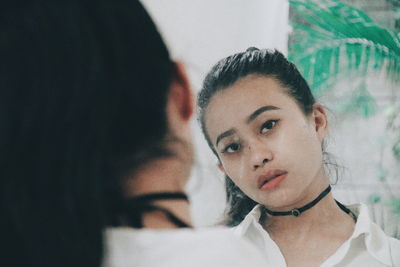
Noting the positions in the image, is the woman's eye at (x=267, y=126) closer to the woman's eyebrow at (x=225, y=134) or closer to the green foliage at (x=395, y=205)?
the woman's eyebrow at (x=225, y=134)

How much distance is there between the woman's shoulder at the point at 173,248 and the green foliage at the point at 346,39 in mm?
704

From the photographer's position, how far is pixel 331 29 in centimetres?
112

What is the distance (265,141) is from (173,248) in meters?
0.53

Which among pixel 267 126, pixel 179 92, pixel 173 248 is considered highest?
pixel 179 92

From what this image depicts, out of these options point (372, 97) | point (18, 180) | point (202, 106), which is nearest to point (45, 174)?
point (18, 180)

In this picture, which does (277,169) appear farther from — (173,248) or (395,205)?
(173,248)

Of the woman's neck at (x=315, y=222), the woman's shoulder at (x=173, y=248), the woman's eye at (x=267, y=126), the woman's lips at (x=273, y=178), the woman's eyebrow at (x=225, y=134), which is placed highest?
the woman's shoulder at (x=173, y=248)

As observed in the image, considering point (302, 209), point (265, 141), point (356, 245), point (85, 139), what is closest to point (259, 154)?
point (265, 141)

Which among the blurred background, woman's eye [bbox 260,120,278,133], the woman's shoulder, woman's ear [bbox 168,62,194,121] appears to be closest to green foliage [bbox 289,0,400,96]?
the blurred background

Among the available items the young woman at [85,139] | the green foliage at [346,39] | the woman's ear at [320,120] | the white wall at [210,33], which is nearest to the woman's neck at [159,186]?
the young woman at [85,139]

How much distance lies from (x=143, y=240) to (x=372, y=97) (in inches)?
30.9

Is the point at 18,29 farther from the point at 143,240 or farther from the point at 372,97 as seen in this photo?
the point at 372,97

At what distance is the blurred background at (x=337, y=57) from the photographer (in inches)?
41.3

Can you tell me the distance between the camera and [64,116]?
1.52 ft
